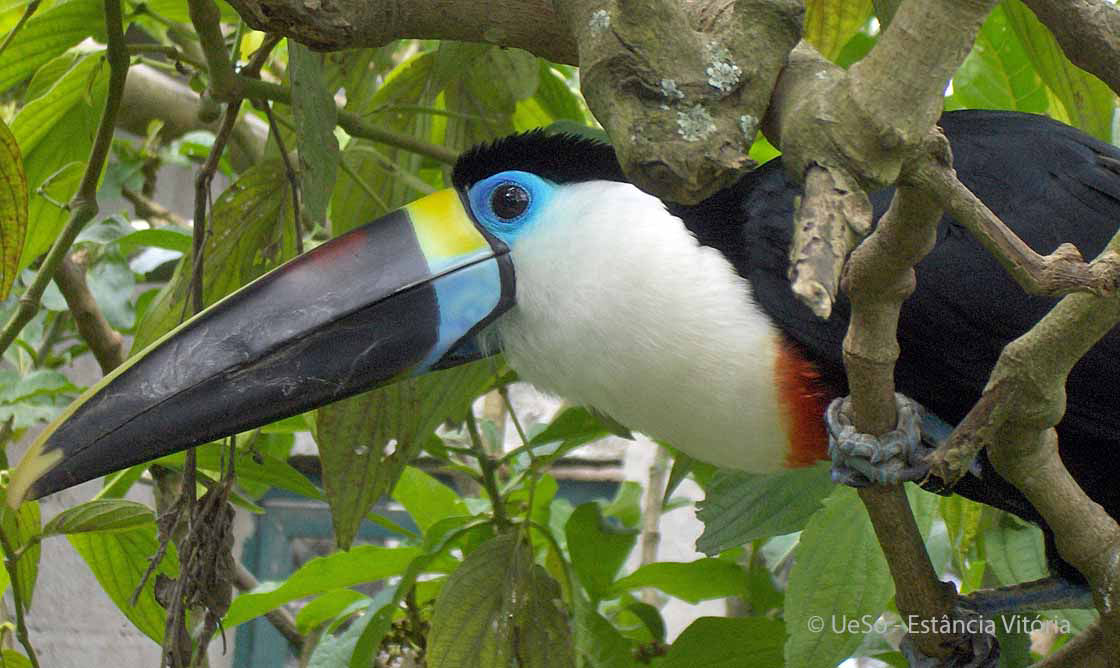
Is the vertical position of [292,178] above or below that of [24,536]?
above

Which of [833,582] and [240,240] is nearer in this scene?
[833,582]

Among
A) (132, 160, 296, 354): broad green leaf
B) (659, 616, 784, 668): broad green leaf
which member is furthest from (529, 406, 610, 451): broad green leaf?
(132, 160, 296, 354): broad green leaf

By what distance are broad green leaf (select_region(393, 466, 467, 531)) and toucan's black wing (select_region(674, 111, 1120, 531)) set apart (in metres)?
0.74

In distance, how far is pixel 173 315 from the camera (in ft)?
5.33

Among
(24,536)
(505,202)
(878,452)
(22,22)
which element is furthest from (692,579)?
(22,22)

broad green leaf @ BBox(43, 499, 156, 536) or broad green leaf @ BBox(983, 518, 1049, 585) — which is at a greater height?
broad green leaf @ BBox(43, 499, 156, 536)

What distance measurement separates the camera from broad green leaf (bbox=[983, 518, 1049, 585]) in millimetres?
1560

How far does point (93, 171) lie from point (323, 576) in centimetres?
60

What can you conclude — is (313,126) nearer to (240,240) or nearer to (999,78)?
(240,240)

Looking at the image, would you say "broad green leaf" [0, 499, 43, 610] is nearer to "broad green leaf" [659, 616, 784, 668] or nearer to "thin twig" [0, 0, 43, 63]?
"thin twig" [0, 0, 43, 63]

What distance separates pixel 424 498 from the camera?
198 centimetres

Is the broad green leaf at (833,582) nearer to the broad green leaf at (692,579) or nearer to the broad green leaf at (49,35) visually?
the broad green leaf at (692,579)

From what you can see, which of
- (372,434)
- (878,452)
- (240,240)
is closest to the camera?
(878,452)

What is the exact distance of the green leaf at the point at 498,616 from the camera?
150cm
